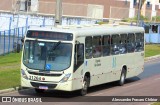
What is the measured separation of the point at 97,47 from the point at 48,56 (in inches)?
122

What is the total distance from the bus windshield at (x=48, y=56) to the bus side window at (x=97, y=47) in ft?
7.54

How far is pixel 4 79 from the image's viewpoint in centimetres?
2416

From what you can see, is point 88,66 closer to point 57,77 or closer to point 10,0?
point 57,77

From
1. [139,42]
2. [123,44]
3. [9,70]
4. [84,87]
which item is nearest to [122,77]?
[123,44]

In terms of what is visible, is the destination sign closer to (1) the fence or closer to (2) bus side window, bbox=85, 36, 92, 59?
(2) bus side window, bbox=85, 36, 92, 59

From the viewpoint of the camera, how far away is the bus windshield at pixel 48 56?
64.8 feet

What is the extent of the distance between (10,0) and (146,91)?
5421 centimetres

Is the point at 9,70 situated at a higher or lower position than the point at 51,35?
lower

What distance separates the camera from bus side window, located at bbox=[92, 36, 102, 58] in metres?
22.1

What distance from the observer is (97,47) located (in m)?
22.4

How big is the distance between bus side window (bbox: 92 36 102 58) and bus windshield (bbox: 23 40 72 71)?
230 centimetres

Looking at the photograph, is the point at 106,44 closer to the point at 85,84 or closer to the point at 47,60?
the point at 85,84

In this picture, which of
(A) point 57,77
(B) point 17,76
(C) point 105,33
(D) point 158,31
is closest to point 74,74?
(A) point 57,77

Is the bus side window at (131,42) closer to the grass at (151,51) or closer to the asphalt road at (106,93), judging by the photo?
the asphalt road at (106,93)
